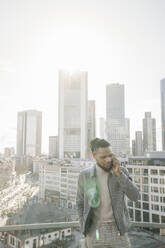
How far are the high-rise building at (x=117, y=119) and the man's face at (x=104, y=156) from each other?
275ft

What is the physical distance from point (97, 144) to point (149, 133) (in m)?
84.4

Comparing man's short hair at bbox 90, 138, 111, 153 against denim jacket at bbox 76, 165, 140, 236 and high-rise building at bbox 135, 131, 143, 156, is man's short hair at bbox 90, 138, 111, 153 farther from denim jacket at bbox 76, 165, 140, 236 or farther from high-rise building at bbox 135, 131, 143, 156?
high-rise building at bbox 135, 131, 143, 156

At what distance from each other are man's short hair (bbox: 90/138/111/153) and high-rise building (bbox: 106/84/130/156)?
275ft

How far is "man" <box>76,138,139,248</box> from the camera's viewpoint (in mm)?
1301

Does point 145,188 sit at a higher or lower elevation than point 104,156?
lower

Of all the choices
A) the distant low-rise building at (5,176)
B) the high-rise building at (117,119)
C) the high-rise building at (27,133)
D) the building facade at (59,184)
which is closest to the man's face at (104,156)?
the building facade at (59,184)

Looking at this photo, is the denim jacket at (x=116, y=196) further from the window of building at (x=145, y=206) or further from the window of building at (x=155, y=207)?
the window of building at (x=145, y=206)

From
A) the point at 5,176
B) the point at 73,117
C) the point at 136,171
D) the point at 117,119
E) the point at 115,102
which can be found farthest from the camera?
the point at 115,102

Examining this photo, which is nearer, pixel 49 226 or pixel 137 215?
pixel 49 226

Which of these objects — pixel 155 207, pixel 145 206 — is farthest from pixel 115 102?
pixel 155 207

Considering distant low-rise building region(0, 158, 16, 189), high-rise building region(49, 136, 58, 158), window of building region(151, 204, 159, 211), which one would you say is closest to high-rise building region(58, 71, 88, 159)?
distant low-rise building region(0, 158, 16, 189)

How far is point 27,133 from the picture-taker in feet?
308

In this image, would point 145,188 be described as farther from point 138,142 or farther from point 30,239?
point 138,142

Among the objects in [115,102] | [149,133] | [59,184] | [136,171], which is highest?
[115,102]
